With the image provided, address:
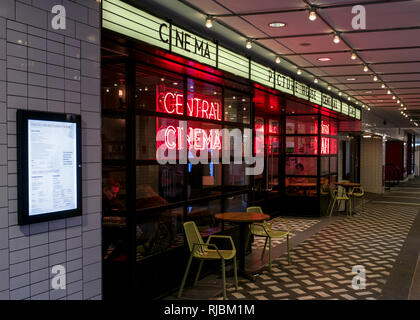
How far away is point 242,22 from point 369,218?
8727 mm

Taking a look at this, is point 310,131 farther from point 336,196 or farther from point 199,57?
point 199,57

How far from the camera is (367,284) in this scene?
6297 millimetres

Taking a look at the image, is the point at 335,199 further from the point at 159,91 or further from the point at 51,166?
the point at 51,166

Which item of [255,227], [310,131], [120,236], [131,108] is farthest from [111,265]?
[310,131]

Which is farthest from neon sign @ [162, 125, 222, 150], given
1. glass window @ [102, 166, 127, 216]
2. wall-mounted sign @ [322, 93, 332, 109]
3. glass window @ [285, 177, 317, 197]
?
glass window @ [285, 177, 317, 197]

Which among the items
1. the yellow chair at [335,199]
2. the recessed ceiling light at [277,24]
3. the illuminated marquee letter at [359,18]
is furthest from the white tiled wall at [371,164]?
the recessed ceiling light at [277,24]

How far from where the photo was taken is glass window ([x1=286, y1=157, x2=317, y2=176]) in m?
13.0

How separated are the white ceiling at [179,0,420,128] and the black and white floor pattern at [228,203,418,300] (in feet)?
11.8

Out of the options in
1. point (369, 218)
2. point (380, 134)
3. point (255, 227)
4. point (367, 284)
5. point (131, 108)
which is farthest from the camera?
point (380, 134)

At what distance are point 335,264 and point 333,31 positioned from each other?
3.84m

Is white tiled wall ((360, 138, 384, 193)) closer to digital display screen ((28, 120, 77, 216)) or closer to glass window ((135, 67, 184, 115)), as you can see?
glass window ((135, 67, 184, 115))

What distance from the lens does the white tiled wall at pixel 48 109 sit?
3230 millimetres

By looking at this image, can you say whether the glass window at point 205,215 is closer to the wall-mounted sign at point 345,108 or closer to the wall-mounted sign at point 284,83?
the wall-mounted sign at point 284,83

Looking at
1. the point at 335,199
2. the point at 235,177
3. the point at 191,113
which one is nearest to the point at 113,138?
the point at 191,113
